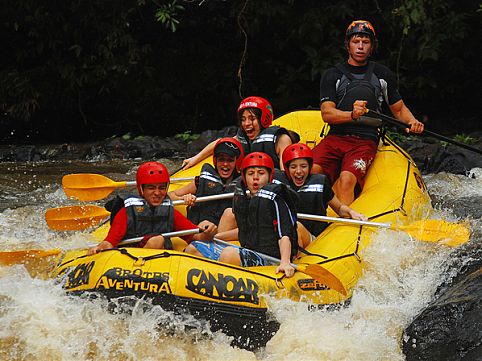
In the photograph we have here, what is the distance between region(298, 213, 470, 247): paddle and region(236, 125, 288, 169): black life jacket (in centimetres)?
77

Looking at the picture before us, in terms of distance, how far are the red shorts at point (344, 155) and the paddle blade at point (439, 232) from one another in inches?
31.7

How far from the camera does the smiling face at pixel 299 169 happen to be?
5250 mm

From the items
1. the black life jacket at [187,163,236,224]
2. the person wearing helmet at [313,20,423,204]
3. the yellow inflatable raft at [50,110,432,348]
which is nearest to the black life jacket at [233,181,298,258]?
the yellow inflatable raft at [50,110,432,348]

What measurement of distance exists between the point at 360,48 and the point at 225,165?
1.38 metres

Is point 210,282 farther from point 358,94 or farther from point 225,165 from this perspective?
point 358,94

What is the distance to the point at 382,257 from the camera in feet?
16.6

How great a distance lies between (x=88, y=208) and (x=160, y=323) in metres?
1.66

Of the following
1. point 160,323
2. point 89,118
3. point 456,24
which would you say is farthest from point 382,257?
point 89,118

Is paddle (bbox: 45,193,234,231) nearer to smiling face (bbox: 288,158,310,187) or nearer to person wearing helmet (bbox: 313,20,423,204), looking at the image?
smiling face (bbox: 288,158,310,187)

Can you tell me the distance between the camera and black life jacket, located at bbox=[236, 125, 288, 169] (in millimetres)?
5840

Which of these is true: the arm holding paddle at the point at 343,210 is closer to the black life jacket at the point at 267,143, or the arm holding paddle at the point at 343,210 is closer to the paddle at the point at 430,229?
the paddle at the point at 430,229

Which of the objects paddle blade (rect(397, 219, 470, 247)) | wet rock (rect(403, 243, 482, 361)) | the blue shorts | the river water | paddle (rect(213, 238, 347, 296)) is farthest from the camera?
paddle blade (rect(397, 219, 470, 247))

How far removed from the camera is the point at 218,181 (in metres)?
5.58

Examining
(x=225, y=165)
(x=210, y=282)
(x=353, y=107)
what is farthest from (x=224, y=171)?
(x=210, y=282)
